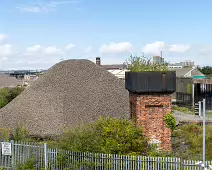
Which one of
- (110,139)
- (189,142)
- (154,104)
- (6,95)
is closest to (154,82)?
(154,104)

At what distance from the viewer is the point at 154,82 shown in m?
12.1

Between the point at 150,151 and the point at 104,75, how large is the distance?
1846cm

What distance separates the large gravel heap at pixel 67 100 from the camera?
22.6 m

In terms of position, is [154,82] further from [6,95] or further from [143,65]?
[6,95]

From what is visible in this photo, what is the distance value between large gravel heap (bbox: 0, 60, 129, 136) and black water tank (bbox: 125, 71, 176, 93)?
400 inches

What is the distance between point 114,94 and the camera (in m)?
26.9

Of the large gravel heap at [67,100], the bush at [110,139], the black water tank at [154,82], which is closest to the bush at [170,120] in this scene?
the black water tank at [154,82]

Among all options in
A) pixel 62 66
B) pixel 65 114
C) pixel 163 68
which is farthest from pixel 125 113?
pixel 163 68

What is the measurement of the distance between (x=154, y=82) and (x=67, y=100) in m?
14.2

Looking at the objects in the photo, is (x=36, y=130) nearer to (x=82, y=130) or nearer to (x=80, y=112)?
(x=80, y=112)

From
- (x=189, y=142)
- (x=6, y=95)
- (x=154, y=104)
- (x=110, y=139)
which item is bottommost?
(x=189, y=142)

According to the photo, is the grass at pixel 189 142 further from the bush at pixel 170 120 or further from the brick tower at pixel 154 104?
the bush at pixel 170 120

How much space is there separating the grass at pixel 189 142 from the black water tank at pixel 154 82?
8.53 feet

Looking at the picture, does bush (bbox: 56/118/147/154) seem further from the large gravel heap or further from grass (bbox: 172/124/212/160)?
the large gravel heap
